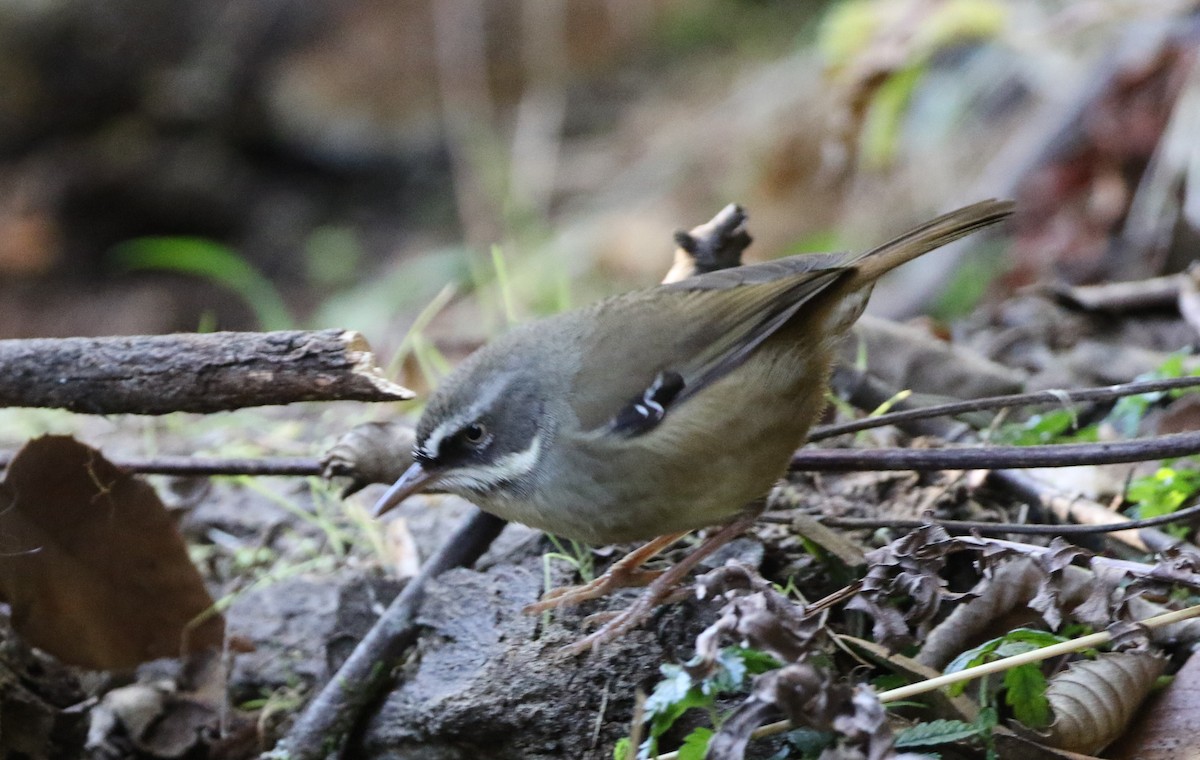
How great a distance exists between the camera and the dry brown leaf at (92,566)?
10.5ft

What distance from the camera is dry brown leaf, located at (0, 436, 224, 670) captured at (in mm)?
3203

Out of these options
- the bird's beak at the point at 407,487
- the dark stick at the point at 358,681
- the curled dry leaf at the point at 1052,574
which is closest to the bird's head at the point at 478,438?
the bird's beak at the point at 407,487

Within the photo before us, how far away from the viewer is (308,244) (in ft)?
34.7

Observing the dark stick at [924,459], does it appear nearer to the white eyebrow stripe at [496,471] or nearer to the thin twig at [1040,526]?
the thin twig at [1040,526]

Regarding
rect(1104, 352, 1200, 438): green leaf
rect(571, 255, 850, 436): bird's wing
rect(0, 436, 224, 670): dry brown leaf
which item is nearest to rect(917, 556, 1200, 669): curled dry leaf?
rect(571, 255, 850, 436): bird's wing

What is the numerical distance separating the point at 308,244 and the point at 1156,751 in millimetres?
9235

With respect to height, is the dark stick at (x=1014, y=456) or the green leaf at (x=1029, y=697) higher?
the dark stick at (x=1014, y=456)

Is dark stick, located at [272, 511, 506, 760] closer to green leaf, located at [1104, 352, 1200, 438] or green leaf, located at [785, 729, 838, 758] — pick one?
green leaf, located at [785, 729, 838, 758]

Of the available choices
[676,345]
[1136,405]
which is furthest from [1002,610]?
[1136,405]

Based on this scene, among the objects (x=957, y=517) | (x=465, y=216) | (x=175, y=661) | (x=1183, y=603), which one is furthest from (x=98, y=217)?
(x=1183, y=603)

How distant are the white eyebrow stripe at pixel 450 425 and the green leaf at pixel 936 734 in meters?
1.45

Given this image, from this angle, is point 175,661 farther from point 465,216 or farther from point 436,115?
point 436,115

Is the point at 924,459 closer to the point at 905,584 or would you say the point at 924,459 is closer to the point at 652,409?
the point at 905,584

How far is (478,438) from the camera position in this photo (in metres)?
3.23
